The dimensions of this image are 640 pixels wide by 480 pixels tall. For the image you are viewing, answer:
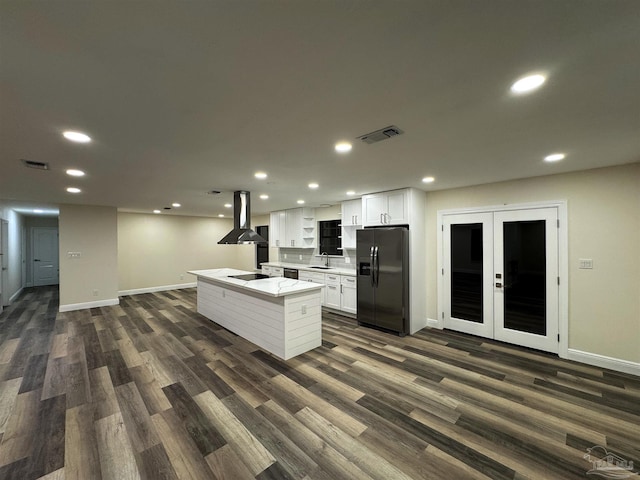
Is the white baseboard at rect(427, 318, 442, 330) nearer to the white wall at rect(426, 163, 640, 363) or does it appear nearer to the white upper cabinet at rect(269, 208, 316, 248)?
the white wall at rect(426, 163, 640, 363)

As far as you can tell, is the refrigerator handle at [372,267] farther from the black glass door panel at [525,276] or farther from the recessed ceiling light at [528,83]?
the recessed ceiling light at [528,83]

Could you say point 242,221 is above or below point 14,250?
above

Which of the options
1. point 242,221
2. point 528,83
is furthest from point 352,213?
point 528,83

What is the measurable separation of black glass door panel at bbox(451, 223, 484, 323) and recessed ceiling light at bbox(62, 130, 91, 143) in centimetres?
494

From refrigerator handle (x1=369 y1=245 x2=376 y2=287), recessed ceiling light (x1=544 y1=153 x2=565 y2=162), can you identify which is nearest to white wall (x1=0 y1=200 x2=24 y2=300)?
refrigerator handle (x1=369 y1=245 x2=376 y2=287)

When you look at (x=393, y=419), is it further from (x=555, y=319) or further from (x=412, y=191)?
(x=412, y=191)

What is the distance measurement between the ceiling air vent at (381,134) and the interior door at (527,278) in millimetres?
2852

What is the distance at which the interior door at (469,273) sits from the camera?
13.4 feet

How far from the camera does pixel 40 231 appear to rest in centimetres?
910

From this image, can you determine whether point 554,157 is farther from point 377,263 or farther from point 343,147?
point 377,263

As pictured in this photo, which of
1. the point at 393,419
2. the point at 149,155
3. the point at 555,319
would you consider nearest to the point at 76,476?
the point at 393,419

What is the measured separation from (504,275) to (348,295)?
275cm

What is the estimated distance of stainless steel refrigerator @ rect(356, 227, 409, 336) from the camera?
436cm

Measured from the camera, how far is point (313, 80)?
1.45m
